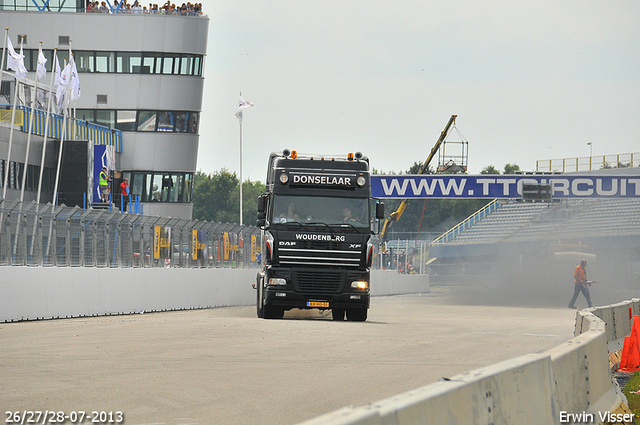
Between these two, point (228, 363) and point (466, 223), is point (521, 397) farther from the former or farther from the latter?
point (466, 223)

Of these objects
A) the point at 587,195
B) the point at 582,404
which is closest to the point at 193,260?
the point at 582,404

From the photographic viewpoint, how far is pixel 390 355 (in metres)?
12.5

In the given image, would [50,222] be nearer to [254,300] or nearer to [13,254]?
[13,254]

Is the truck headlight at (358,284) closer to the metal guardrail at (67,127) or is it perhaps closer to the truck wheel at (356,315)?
the truck wheel at (356,315)

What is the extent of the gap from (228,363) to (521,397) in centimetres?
604

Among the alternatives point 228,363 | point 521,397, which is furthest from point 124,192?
point 521,397

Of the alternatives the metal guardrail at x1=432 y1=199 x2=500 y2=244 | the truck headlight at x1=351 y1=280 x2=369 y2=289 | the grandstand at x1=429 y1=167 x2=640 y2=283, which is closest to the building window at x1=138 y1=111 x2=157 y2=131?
the grandstand at x1=429 y1=167 x2=640 y2=283

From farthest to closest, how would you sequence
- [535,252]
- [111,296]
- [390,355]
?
[535,252] < [111,296] < [390,355]

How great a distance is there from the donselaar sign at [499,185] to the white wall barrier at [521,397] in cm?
3564

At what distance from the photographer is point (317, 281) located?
61.8 feet

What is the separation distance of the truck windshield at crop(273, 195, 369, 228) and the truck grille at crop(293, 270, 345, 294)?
1.09 meters

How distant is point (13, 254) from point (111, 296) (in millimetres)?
3725

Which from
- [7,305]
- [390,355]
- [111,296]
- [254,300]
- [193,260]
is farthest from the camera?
[254,300]

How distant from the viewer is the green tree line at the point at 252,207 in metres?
125
